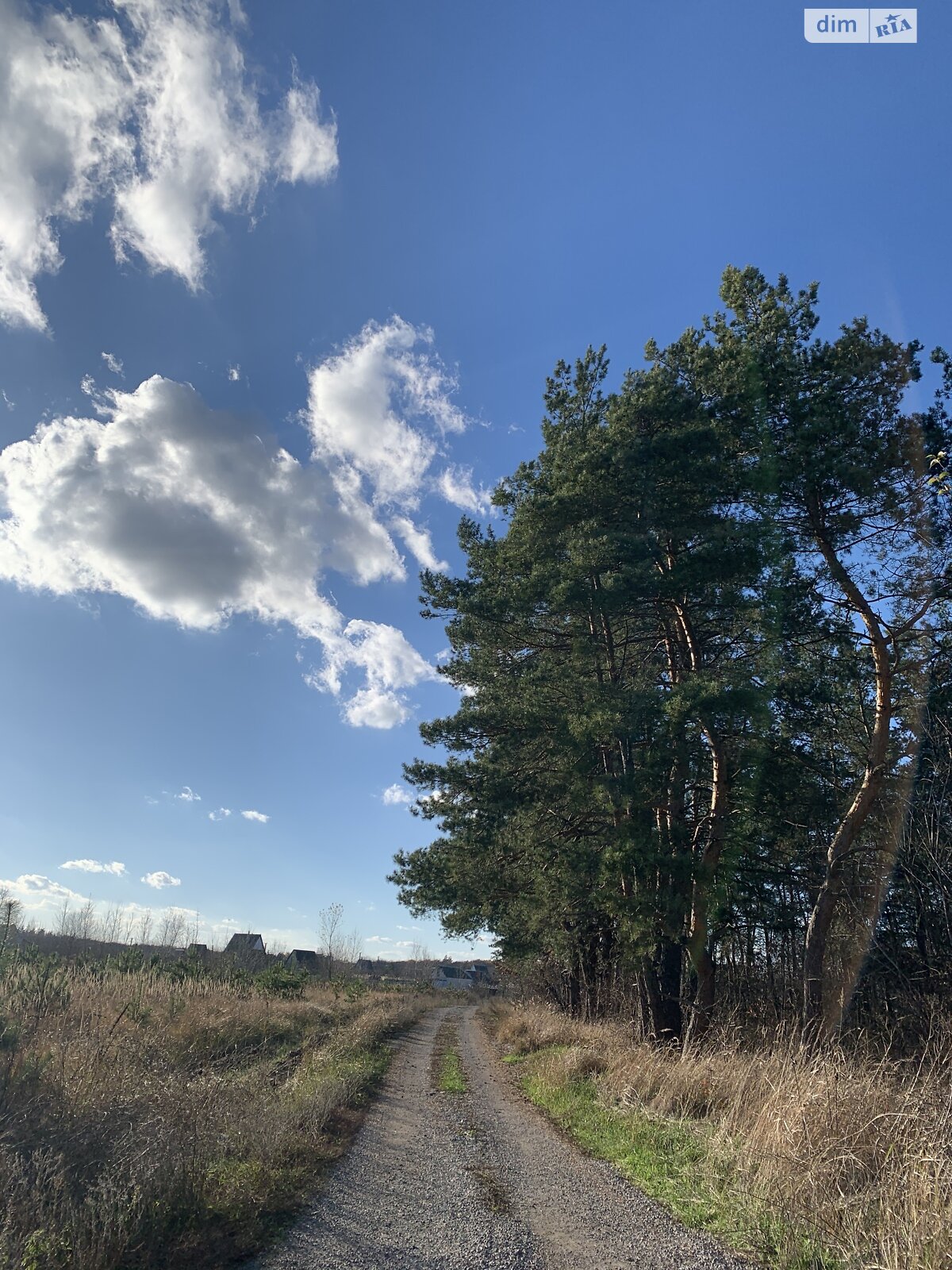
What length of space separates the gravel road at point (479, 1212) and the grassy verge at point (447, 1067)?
3.66m

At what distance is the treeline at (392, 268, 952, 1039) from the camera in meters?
11.7

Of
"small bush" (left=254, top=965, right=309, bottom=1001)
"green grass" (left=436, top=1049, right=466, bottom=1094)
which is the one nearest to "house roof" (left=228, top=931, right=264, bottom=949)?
"small bush" (left=254, top=965, right=309, bottom=1001)

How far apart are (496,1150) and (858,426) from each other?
1136 centimetres

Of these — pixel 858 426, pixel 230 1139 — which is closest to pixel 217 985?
pixel 230 1139

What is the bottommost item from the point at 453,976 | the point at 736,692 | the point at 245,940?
the point at 453,976

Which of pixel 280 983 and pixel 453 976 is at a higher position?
pixel 280 983

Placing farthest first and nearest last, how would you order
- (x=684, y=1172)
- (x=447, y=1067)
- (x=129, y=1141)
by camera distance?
(x=447, y=1067) → (x=684, y=1172) → (x=129, y=1141)

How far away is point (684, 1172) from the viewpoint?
640 cm

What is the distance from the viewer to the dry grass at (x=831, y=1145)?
4414mm

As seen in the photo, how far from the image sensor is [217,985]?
1775cm

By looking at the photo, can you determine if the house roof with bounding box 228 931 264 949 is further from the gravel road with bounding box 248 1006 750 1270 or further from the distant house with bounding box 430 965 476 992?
the gravel road with bounding box 248 1006 750 1270

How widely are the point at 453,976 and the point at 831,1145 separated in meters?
119

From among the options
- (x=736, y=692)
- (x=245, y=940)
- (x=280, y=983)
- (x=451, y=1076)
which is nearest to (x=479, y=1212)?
(x=736, y=692)

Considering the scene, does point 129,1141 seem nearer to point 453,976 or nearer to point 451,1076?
point 451,1076
